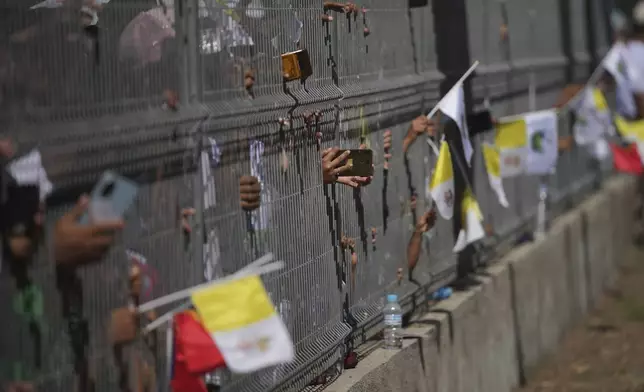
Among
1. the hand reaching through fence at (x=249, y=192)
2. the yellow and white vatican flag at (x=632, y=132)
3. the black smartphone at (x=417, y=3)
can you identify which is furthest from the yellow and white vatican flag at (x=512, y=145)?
the hand reaching through fence at (x=249, y=192)

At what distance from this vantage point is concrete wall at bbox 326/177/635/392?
7.77 metres

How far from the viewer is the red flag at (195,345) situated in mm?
5008

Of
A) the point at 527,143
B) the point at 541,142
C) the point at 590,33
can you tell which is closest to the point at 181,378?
the point at 527,143

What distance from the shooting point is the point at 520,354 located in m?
10.8

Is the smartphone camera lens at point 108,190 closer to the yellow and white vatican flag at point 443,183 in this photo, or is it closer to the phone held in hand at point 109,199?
the phone held in hand at point 109,199

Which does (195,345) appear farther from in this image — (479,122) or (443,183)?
(479,122)

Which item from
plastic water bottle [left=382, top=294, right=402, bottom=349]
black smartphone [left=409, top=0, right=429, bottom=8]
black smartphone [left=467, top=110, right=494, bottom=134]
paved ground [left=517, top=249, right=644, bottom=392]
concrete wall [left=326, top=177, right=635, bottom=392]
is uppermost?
black smartphone [left=409, top=0, right=429, bottom=8]

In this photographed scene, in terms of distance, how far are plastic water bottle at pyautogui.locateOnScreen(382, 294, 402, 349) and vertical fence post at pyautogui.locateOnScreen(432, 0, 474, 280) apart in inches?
72.7

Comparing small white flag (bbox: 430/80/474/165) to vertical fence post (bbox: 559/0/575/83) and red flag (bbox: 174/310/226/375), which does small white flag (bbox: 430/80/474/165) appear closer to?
red flag (bbox: 174/310/226/375)

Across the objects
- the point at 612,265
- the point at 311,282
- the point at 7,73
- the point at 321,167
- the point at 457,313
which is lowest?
the point at 612,265

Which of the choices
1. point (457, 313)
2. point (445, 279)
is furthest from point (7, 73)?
point (445, 279)

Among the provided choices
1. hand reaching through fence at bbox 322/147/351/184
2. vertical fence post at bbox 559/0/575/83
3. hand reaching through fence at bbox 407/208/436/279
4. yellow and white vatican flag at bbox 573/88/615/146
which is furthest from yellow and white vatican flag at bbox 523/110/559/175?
vertical fence post at bbox 559/0/575/83

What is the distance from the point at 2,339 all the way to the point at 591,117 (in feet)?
34.7

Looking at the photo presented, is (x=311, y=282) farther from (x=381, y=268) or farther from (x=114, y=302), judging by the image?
(x=114, y=302)
